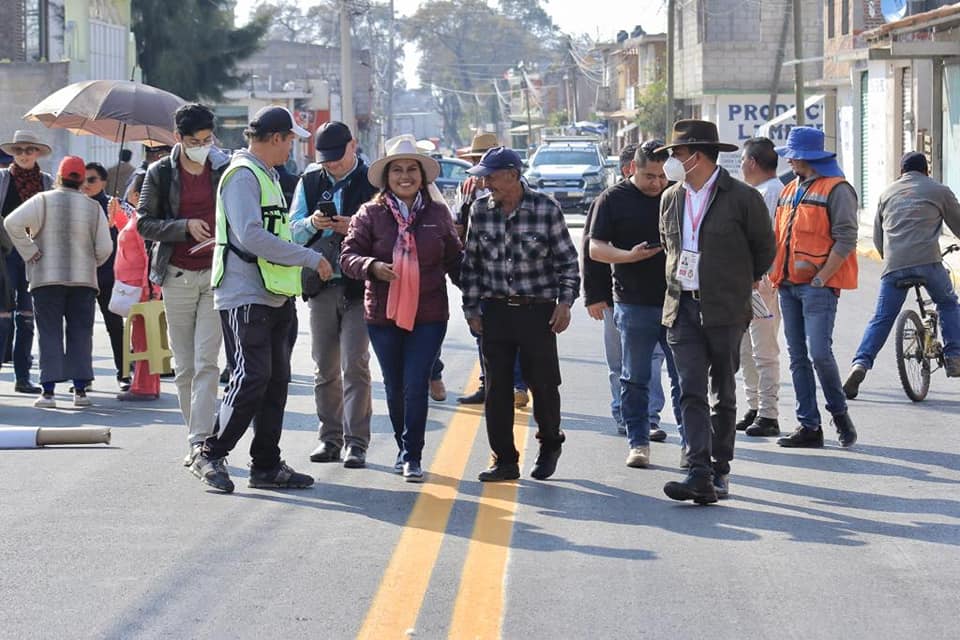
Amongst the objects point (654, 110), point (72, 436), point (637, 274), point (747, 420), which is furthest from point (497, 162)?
point (654, 110)

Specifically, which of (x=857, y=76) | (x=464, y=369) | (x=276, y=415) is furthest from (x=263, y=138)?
(x=857, y=76)

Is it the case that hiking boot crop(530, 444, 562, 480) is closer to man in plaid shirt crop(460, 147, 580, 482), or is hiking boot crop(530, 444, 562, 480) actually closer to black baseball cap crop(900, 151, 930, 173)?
man in plaid shirt crop(460, 147, 580, 482)

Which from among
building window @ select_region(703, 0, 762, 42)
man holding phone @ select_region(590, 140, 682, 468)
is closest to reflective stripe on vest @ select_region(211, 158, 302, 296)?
man holding phone @ select_region(590, 140, 682, 468)

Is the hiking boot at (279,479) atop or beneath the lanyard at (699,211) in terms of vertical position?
beneath

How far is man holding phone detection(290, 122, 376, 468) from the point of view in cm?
895

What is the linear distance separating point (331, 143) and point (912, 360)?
15.8ft

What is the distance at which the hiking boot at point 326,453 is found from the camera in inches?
360

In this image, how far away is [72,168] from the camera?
37.1ft

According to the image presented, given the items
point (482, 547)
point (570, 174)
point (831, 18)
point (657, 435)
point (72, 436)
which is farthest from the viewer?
point (831, 18)

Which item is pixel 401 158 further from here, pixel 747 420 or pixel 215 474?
pixel 747 420

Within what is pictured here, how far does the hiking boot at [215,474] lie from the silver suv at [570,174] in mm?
31612

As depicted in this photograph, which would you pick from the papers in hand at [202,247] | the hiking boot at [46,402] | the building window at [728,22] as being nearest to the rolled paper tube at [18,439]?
the papers in hand at [202,247]

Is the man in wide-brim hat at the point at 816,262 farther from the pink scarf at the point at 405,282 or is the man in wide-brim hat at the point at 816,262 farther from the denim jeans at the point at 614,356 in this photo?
the pink scarf at the point at 405,282

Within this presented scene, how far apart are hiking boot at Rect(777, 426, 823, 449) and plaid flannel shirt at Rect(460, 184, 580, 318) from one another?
192 cm
